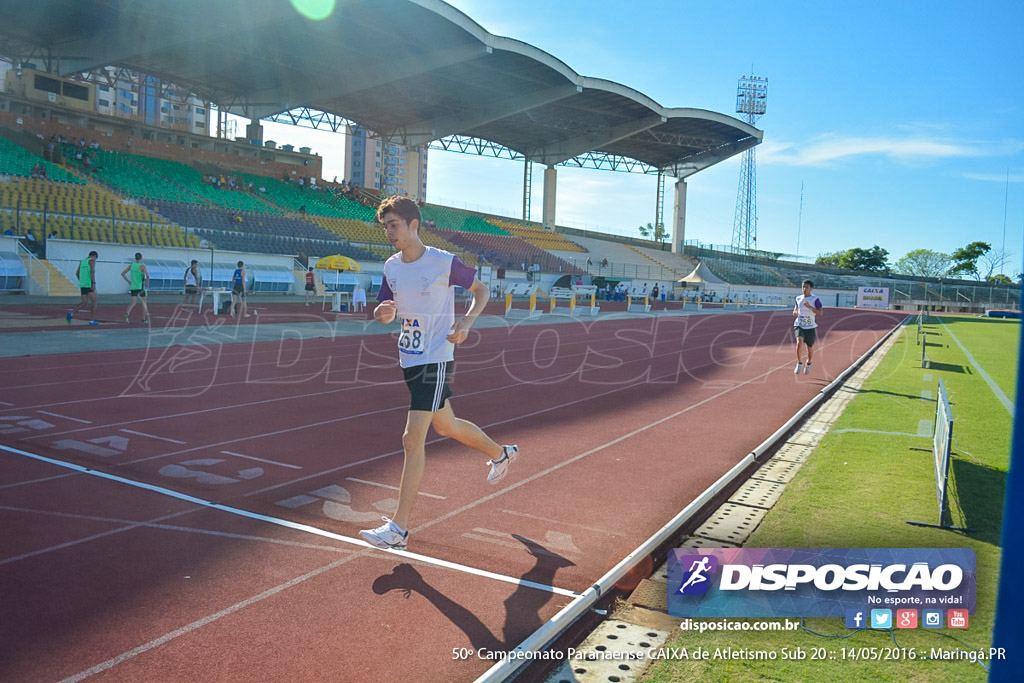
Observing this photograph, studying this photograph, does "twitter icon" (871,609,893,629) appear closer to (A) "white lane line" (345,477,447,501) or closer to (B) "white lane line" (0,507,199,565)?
(A) "white lane line" (345,477,447,501)

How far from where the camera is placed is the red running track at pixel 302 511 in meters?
3.24

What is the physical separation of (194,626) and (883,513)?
4554 millimetres

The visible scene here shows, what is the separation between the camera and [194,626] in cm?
336

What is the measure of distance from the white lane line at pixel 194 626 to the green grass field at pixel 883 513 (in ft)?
6.42

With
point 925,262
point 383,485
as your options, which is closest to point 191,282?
point 383,485

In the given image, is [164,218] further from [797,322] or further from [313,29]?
[797,322]

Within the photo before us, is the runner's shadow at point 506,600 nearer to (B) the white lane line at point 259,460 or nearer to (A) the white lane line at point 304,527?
(A) the white lane line at point 304,527

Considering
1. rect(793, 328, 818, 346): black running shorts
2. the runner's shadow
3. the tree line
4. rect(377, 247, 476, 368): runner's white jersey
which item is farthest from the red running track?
the tree line

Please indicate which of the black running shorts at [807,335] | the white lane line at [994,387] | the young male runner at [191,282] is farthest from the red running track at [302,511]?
the young male runner at [191,282]

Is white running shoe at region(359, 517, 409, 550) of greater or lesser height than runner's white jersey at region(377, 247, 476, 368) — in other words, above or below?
below

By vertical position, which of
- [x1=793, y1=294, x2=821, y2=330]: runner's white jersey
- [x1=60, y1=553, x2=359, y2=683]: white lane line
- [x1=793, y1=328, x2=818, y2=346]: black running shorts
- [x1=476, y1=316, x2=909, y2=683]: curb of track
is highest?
[x1=793, y1=294, x2=821, y2=330]: runner's white jersey

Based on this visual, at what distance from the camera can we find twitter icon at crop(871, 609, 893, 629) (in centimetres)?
334

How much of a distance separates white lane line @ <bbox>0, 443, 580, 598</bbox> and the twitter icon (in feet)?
4.72

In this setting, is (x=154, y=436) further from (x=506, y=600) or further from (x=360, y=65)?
(x=360, y=65)
